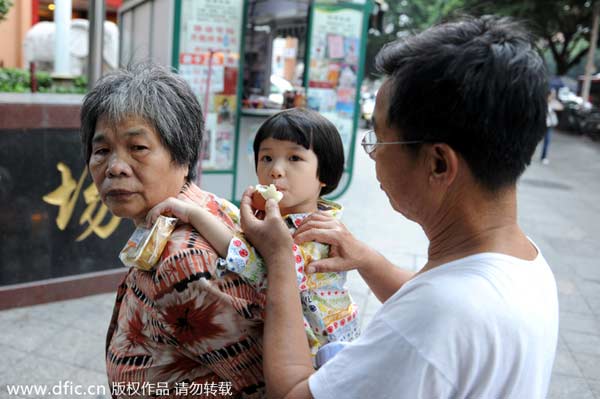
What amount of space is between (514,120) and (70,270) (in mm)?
3706

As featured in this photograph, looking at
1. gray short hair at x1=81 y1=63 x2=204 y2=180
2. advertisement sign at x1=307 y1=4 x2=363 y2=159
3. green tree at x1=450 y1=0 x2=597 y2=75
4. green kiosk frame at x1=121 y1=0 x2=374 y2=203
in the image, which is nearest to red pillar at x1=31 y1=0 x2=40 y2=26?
green kiosk frame at x1=121 y1=0 x2=374 y2=203

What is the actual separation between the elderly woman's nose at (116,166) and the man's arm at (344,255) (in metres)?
0.45

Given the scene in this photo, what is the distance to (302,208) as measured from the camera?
1.68 metres

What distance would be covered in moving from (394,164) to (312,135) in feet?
1.73

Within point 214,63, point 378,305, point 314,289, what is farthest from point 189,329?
point 214,63

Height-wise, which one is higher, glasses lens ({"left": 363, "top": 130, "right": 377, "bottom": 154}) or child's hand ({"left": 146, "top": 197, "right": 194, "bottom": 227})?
glasses lens ({"left": 363, "top": 130, "right": 377, "bottom": 154})

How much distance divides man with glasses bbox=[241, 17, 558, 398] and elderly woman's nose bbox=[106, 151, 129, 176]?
1.93 ft

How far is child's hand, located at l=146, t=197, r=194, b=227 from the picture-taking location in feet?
4.48

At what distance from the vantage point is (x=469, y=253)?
1.07 metres

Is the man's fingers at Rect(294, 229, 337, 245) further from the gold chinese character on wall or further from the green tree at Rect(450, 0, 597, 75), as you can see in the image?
the green tree at Rect(450, 0, 597, 75)

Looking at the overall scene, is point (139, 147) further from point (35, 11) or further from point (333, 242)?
point (35, 11)

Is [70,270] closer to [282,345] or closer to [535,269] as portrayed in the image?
[282,345]

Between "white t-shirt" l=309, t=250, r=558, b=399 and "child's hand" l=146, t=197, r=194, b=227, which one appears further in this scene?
"child's hand" l=146, t=197, r=194, b=227

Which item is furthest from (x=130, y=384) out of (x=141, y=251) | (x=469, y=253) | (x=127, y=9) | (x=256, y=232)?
(x=127, y=9)
